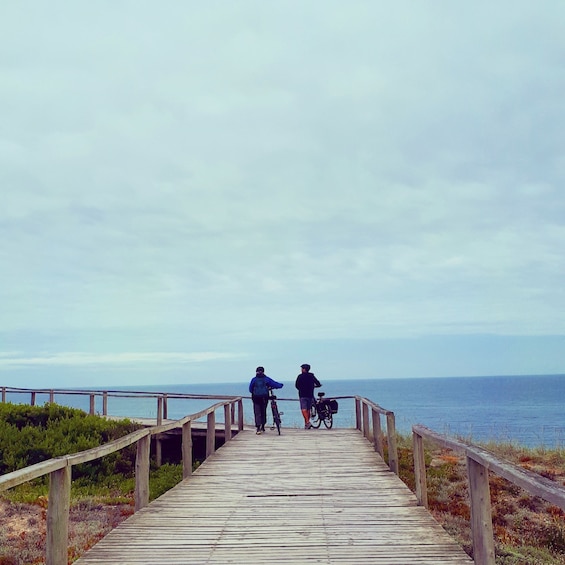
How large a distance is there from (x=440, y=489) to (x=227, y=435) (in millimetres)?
4912

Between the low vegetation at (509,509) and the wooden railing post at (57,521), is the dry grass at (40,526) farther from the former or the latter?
the low vegetation at (509,509)

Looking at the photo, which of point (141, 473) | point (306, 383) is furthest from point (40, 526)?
point (306, 383)

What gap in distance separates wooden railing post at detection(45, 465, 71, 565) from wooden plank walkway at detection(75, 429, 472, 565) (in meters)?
0.43

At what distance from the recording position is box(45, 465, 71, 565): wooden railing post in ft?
15.8

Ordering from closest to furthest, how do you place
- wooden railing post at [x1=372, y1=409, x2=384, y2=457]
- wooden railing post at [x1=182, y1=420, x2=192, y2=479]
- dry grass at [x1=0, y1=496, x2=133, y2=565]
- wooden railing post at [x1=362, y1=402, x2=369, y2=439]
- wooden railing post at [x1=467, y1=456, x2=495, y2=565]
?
1. wooden railing post at [x1=467, y1=456, x2=495, y2=565]
2. dry grass at [x1=0, y1=496, x2=133, y2=565]
3. wooden railing post at [x1=182, y1=420, x2=192, y2=479]
4. wooden railing post at [x1=372, y1=409, x2=384, y2=457]
5. wooden railing post at [x1=362, y1=402, x2=369, y2=439]

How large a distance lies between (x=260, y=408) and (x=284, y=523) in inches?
370

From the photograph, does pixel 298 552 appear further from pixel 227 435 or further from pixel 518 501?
pixel 227 435

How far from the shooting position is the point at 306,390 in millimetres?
17172

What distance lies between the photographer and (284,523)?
6.65 m

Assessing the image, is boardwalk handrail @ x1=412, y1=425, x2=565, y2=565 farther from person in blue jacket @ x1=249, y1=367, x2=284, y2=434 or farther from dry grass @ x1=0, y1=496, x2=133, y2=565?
person in blue jacket @ x1=249, y1=367, x2=284, y2=434

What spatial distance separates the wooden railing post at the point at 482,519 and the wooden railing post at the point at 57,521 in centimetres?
303

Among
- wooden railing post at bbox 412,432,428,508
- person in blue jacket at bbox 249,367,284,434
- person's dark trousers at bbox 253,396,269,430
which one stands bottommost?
wooden railing post at bbox 412,432,428,508

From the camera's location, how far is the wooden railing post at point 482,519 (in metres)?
4.62

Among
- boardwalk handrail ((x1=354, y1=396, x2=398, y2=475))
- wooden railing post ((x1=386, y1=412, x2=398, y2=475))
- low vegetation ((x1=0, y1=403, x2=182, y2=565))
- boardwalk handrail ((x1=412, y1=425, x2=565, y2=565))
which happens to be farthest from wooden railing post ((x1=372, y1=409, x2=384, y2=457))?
boardwalk handrail ((x1=412, y1=425, x2=565, y2=565))
